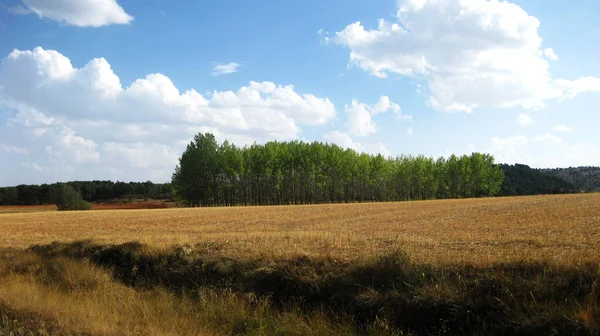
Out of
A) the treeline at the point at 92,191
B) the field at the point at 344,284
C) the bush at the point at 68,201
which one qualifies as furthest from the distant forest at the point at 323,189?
the field at the point at 344,284

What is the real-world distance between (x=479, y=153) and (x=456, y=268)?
11398cm

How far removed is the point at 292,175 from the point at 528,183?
109517 mm

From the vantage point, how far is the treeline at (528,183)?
485ft

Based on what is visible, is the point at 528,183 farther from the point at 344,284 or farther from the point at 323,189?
the point at 344,284

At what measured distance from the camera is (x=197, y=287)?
13.7 m

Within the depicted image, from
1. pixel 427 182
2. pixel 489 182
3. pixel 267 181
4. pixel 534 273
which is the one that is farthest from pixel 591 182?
pixel 534 273

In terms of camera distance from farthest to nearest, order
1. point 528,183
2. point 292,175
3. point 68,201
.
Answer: point 528,183
point 292,175
point 68,201

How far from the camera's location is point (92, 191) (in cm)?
13038

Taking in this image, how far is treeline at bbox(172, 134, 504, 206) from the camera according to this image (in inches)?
3568

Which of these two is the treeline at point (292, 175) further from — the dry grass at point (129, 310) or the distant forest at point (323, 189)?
the dry grass at point (129, 310)

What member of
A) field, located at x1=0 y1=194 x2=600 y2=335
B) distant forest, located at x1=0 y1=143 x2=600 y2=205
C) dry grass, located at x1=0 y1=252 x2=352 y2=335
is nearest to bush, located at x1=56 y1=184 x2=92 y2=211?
distant forest, located at x1=0 y1=143 x2=600 y2=205

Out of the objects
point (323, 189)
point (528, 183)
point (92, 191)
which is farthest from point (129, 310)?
point (528, 183)

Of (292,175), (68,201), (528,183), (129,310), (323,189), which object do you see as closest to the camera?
(129,310)

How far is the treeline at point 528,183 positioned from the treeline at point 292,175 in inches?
1680
